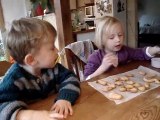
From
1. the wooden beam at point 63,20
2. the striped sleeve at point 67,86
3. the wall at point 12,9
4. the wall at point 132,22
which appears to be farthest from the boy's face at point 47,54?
the wall at point 12,9

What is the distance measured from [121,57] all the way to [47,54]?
0.68 metres

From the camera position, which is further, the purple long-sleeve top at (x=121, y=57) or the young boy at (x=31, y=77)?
the purple long-sleeve top at (x=121, y=57)

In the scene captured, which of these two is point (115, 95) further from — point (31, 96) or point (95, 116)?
point (31, 96)

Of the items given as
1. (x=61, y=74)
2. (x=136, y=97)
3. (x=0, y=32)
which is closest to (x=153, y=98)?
(x=136, y=97)

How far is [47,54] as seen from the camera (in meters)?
0.83

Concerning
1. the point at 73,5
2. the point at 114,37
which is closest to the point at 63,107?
the point at 114,37

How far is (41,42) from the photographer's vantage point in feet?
2.61

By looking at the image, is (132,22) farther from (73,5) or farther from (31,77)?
(31,77)

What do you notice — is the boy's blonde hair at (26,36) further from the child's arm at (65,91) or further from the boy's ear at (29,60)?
the child's arm at (65,91)

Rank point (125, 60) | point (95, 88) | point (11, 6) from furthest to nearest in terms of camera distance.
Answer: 1. point (11, 6)
2. point (125, 60)
3. point (95, 88)

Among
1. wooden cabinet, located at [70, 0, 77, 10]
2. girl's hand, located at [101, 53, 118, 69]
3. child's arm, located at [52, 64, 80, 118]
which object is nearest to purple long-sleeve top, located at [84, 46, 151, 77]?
girl's hand, located at [101, 53, 118, 69]

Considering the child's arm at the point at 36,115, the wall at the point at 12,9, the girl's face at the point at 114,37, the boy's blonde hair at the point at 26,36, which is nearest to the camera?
the child's arm at the point at 36,115

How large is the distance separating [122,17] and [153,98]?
2.63 m

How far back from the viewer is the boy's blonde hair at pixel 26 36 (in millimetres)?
764
